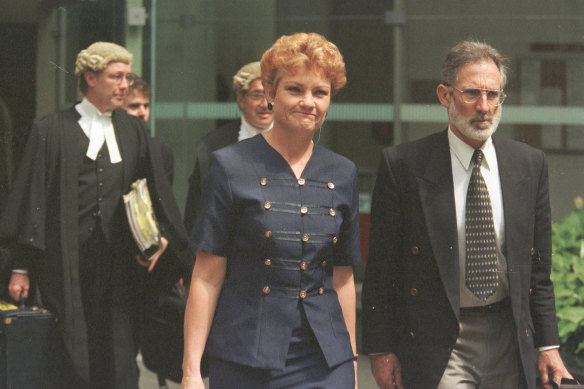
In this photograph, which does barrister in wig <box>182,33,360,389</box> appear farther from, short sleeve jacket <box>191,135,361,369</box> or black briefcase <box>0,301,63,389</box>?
black briefcase <box>0,301,63,389</box>

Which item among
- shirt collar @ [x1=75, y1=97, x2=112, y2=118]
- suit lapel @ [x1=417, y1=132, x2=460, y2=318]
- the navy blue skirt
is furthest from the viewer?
shirt collar @ [x1=75, y1=97, x2=112, y2=118]

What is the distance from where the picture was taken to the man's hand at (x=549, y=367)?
4.22 meters

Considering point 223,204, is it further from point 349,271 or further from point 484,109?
point 484,109

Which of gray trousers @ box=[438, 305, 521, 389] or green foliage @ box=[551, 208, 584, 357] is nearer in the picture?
gray trousers @ box=[438, 305, 521, 389]

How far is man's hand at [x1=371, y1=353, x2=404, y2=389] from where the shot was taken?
13.9ft

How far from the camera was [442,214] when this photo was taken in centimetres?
416

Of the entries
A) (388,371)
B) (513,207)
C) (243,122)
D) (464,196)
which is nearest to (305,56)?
(464,196)

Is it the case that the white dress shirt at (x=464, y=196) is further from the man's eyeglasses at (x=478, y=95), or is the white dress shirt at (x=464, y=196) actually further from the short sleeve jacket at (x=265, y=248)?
the short sleeve jacket at (x=265, y=248)

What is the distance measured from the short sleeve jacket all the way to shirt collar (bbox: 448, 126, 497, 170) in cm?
77

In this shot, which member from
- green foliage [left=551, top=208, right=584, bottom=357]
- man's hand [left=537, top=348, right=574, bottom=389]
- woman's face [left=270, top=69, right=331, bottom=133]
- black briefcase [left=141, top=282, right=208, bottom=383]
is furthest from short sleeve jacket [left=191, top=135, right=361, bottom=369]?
black briefcase [left=141, top=282, right=208, bottom=383]

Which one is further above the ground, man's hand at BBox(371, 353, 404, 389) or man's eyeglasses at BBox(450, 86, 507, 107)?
man's eyeglasses at BBox(450, 86, 507, 107)

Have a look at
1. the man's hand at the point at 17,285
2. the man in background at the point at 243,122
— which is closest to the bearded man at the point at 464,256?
the man in background at the point at 243,122

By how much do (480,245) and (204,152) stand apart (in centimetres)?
249

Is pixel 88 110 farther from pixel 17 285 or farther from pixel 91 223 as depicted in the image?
pixel 17 285
